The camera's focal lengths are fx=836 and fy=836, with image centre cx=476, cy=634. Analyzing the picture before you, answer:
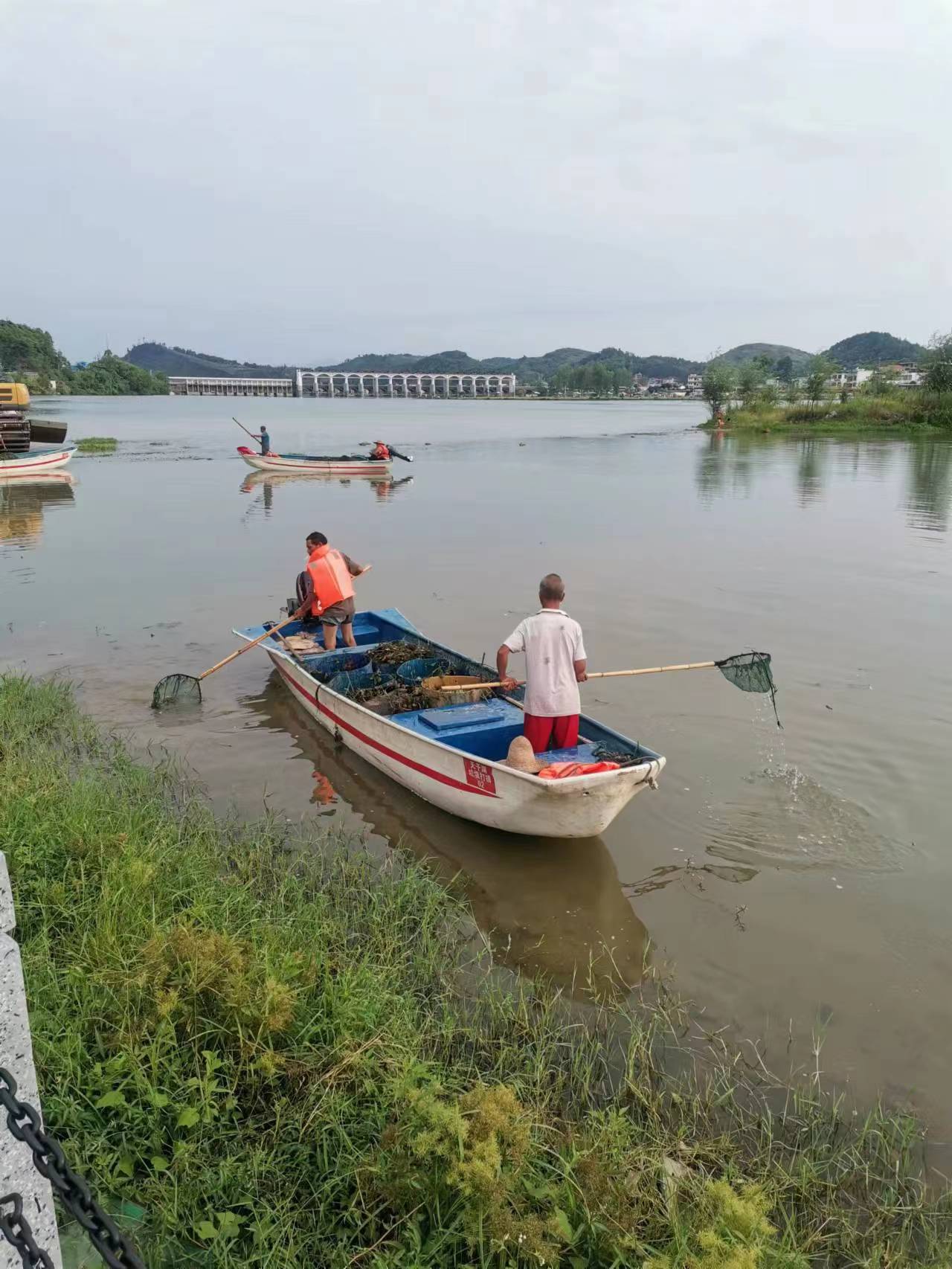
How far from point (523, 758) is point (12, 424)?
3481 centimetres

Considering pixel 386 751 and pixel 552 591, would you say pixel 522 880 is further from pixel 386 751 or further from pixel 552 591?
pixel 552 591

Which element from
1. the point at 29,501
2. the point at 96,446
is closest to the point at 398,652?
the point at 29,501

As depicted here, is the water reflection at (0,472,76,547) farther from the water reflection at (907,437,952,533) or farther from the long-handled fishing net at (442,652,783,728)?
the water reflection at (907,437,952,533)

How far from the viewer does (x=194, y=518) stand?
83.4ft

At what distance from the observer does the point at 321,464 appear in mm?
35844

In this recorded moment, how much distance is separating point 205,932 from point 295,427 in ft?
260

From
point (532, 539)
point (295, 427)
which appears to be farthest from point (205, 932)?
point (295, 427)

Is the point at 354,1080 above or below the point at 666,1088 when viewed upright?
above

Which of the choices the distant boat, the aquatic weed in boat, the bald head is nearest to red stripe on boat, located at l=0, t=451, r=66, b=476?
the distant boat

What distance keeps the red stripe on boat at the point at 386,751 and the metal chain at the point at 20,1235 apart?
4876 mm

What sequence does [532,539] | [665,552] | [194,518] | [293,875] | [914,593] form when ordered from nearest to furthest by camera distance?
[293,875] → [914,593] → [665,552] → [532,539] → [194,518]

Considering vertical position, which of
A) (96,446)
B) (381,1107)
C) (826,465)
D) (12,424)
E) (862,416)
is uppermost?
(12,424)

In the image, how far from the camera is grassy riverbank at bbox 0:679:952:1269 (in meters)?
3.04

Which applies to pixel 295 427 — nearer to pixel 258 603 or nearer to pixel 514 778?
pixel 258 603
